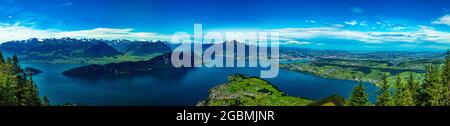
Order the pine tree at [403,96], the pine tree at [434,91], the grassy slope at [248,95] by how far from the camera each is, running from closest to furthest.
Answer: the pine tree at [434,91] < the pine tree at [403,96] < the grassy slope at [248,95]

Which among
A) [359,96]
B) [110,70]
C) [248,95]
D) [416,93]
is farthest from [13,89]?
[110,70]

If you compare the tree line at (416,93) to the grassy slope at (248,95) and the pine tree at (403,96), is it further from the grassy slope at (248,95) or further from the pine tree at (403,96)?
the grassy slope at (248,95)

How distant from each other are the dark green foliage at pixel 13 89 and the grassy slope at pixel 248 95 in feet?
143

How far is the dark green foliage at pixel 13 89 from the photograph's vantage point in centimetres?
2400

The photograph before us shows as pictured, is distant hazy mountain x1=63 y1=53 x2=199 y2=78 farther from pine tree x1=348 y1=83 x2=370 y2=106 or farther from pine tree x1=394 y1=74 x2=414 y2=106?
pine tree x1=348 y1=83 x2=370 y2=106

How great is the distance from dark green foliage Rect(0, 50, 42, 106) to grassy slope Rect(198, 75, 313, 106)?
1717 inches

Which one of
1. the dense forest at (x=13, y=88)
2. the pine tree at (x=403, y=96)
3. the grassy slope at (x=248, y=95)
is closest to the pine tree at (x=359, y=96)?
the pine tree at (x=403, y=96)

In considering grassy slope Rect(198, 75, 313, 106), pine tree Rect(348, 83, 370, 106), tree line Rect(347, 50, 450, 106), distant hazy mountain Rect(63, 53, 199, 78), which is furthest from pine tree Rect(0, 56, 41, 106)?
distant hazy mountain Rect(63, 53, 199, 78)

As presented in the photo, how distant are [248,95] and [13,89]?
70.8 metres

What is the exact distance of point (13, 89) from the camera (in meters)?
27.5

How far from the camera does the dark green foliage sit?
24000 mm
